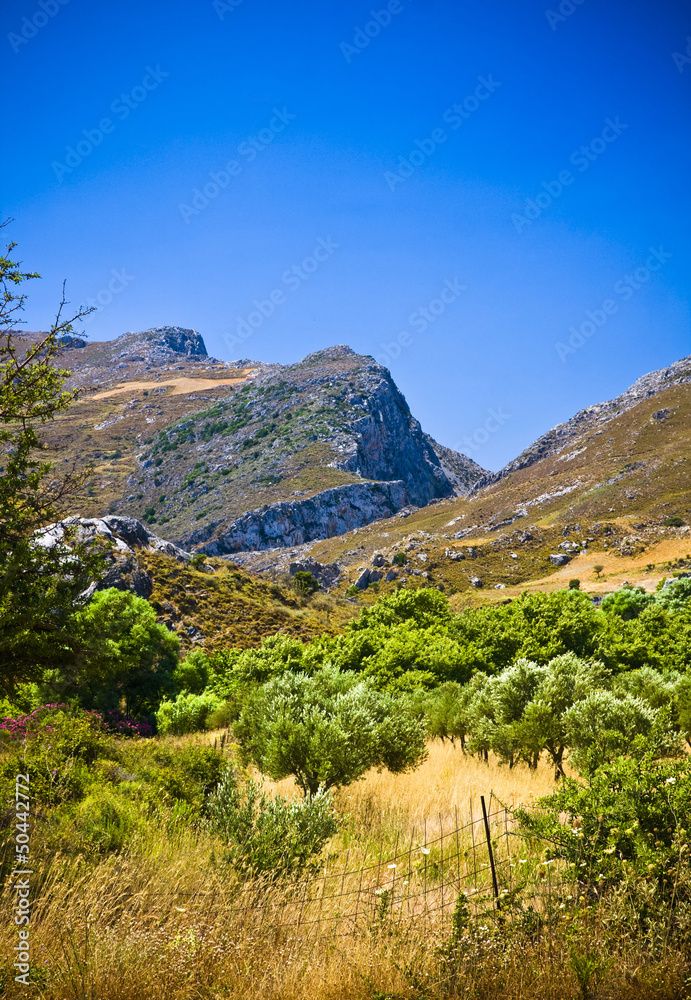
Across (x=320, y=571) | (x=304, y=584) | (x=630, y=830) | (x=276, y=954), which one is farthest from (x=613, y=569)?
(x=276, y=954)

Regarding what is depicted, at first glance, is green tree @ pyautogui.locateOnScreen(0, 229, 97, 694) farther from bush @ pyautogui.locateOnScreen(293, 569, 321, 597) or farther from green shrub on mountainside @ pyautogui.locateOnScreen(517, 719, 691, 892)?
bush @ pyautogui.locateOnScreen(293, 569, 321, 597)

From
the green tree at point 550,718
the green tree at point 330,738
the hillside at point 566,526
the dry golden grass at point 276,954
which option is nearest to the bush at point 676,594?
the hillside at point 566,526

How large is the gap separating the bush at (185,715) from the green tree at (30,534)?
1839 cm

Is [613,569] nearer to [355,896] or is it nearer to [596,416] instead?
[355,896]

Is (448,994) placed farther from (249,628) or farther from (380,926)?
(249,628)

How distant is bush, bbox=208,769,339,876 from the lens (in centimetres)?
686

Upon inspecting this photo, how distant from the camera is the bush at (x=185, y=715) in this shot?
2494 cm

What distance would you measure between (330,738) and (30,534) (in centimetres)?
653

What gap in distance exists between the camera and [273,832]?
7203mm

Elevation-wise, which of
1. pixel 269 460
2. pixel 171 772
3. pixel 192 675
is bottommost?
pixel 192 675

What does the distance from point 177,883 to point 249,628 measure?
41.3 metres

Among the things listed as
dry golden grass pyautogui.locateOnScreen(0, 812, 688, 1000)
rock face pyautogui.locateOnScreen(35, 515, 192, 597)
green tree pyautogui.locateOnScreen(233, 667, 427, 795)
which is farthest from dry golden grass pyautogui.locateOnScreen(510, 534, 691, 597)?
dry golden grass pyautogui.locateOnScreen(0, 812, 688, 1000)

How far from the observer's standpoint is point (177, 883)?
6207 mm

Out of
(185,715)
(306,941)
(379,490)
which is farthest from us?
(379,490)
